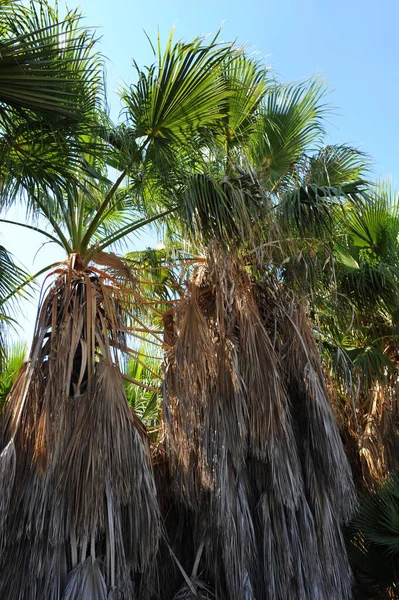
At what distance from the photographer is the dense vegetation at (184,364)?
4.53 m

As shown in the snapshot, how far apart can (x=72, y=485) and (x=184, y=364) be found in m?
1.55

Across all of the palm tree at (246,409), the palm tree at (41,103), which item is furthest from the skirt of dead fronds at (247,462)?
the palm tree at (41,103)

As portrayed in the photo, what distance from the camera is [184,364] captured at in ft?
18.3

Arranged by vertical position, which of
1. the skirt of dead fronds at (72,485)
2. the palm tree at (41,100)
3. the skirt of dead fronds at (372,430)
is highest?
the palm tree at (41,100)

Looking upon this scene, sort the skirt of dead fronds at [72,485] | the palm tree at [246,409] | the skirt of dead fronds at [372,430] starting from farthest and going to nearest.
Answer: the skirt of dead fronds at [372,430] < the palm tree at [246,409] < the skirt of dead fronds at [72,485]

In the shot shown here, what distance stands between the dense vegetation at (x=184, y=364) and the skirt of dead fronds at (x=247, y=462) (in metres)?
0.02

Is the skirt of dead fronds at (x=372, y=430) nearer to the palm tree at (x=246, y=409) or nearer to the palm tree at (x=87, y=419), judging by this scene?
the palm tree at (x=246, y=409)

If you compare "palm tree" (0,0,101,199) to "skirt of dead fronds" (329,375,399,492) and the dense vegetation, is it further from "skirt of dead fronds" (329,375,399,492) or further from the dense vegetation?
"skirt of dead fronds" (329,375,399,492)

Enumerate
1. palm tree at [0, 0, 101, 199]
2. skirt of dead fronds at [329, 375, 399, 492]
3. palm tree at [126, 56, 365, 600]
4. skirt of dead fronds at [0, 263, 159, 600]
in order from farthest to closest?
skirt of dead fronds at [329, 375, 399, 492], palm tree at [126, 56, 365, 600], skirt of dead fronds at [0, 263, 159, 600], palm tree at [0, 0, 101, 199]

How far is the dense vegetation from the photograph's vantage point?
4531mm

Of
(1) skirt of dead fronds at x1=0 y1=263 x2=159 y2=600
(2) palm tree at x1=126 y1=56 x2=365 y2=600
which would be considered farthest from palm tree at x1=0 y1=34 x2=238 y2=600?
(2) palm tree at x1=126 y1=56 x2=365 y2=600

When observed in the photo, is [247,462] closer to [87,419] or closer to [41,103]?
[87,419]

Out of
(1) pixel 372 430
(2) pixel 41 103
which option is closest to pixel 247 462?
(1) pixel 372 430

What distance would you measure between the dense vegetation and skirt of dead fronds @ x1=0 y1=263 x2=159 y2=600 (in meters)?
0.01
